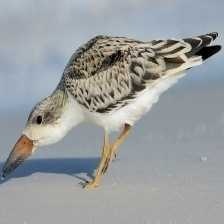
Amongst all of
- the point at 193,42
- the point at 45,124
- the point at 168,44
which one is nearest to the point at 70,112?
the point at 45,124

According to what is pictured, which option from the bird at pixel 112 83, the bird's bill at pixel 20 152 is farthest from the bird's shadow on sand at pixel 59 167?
the bird at pixel 112 83

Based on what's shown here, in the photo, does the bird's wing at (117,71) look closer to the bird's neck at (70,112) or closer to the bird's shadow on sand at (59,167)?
the bird's neck at (70,112)

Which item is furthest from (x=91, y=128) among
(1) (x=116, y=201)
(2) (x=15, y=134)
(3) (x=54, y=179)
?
(1) (x=116, y=201)

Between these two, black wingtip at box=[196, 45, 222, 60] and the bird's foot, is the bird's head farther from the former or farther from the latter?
black wingtip at box=[196, 45, 222, 60]

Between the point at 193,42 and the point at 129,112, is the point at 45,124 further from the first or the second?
the point at 193,42

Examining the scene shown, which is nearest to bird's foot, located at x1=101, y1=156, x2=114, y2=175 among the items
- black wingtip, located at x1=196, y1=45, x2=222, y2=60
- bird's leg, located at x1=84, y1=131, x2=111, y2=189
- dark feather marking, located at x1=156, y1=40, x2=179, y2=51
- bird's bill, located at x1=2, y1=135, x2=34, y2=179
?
bird's leg, located at x1=84, y1=131, x2=111, y2=189

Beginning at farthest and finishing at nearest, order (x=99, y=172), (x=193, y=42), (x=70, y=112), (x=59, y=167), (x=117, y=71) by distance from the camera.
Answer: (x=59, y=167) < (x=193, y=42) < (x=70, y=112) < (x=117, y=71) < (x=99, y=172)

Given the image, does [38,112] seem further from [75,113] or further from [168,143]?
[168,143]
